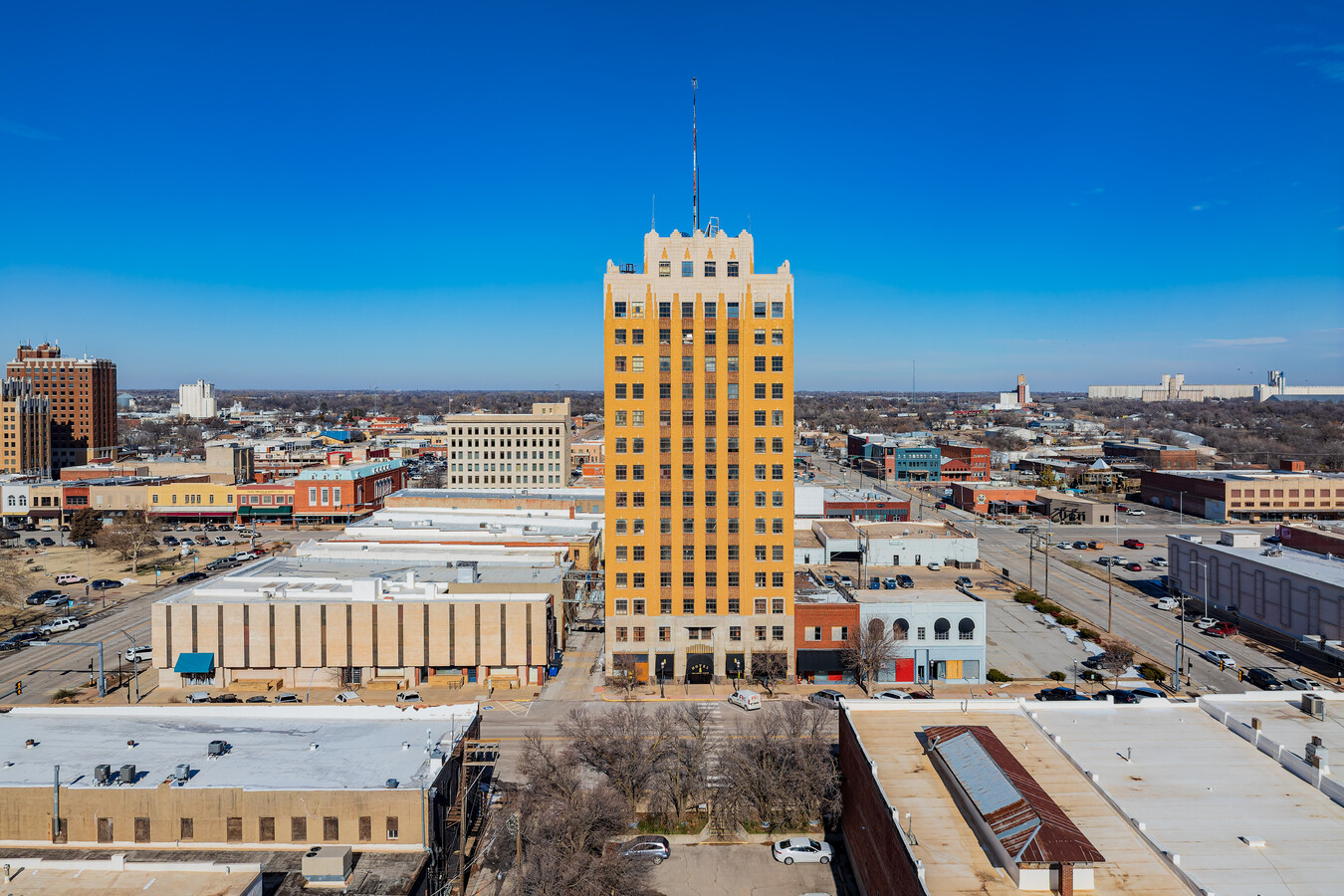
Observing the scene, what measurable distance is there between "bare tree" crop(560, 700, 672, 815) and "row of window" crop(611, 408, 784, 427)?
22.5 meters

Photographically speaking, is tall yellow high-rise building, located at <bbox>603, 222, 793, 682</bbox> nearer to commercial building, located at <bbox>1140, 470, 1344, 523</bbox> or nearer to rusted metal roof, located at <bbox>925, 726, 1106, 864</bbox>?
rusted metal roof, located at <bbox>925, 726, 1106, 864</bbox>

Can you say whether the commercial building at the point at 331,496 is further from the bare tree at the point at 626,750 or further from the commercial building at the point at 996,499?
the commercial building at the point at 996,499

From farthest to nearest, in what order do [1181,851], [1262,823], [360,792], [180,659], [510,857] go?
1. [180,659]
2. [510,857]
3. [360,792]
4. [1262,823]
5. [1181,851]

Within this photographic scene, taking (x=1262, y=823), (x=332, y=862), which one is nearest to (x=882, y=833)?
(x=1262, y=823)

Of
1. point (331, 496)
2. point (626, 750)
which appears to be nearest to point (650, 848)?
point (626, 750)

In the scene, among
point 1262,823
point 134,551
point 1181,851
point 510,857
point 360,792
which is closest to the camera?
point 1181,851

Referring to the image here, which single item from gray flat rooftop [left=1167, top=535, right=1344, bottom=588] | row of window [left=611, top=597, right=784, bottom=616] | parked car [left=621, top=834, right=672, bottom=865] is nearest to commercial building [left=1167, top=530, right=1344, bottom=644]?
gray flat rooftop [left=1167, top=535, right=1344, bottom=588]

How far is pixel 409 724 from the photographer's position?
41.8 m

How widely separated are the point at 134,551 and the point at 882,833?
109092 millimetres

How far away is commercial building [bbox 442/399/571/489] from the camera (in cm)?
14450

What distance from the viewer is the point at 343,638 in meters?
62.8

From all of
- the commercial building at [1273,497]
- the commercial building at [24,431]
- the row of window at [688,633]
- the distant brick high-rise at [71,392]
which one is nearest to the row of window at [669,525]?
the row of window at [688,633]

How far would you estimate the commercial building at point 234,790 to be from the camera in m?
33.0

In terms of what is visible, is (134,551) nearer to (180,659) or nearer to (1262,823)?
(180,659)
